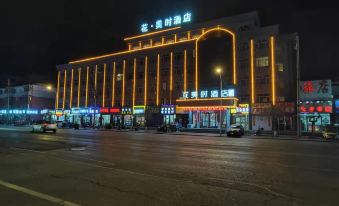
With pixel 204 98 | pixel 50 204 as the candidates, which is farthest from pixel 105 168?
pixel 204 98

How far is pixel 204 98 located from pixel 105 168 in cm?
3979

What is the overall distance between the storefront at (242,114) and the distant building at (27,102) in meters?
61.5

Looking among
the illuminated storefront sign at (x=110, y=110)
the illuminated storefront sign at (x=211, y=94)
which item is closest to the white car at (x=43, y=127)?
the illuminated storefront sign at (x=211, y=94)

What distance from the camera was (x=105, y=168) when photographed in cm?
1072

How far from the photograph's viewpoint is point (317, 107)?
1759 inches

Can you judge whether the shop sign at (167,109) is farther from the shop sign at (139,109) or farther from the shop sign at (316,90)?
the shop sign at (316,90)

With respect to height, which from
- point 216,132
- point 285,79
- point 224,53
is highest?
point 224,53

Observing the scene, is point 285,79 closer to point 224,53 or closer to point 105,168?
point 224,53

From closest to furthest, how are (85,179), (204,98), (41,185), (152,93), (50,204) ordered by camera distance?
1. (50,204)
2. (41,185)
3. (85,179)
4. (204,98)
5. (152,93)

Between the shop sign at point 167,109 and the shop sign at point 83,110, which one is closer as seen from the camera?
the shop sign at point 167,109

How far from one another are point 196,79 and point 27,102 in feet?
203

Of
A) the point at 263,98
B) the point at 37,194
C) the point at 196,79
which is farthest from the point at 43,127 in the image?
the point at 263,98

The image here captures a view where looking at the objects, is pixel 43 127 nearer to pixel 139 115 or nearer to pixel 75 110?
pixel 139 115

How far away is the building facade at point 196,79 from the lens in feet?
163
